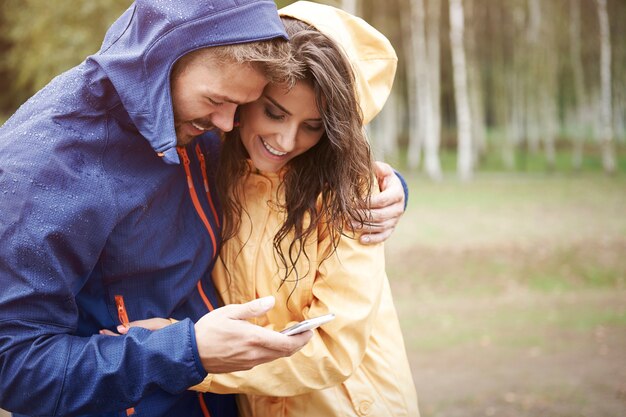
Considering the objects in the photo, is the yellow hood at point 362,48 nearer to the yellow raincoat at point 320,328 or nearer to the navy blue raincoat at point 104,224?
the navy blue raincoat at point 104,224

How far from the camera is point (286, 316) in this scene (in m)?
2.46

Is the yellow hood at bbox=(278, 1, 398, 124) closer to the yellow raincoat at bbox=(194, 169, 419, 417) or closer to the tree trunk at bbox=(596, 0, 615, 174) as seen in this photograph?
the yellow raincoat at bbox=(194, 169, 419, 417)

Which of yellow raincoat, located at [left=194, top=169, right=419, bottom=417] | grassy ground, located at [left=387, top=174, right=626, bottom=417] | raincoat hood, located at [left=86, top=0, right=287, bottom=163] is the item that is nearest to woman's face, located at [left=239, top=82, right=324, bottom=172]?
yellow raincoat, located at [left=194, top=169, right=419, bottom=417]

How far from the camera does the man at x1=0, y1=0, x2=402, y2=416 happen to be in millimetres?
1818

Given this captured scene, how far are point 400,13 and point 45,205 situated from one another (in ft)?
84.5

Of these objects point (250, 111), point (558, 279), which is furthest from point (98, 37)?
point (250, 111)

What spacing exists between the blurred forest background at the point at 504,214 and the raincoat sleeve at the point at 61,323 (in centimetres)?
183

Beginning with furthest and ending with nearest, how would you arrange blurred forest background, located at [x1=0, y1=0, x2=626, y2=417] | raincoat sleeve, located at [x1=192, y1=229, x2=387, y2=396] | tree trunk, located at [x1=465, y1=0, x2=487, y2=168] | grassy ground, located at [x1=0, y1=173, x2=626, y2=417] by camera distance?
1. tree trunk, located at [x1=465, y1=0, x2=487, y2=168]
2. blurred forest background, located at [x1=0, y1=0, x2=626, y2=417]
3. grassy ground, located at [x1=0, y1=173, x2=626, y2=417]
4. raincoat sleeve, located at [x1=192, y1=229, x2=387, y2=396]

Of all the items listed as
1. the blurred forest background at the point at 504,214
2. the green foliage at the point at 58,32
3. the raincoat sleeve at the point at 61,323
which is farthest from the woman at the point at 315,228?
the green foliage at the point at 58,32

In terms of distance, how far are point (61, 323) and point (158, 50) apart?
82 centimetres

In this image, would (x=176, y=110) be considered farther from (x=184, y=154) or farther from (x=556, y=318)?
(x=556, y=318)

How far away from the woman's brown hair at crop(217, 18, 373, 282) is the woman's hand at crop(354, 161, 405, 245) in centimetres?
7

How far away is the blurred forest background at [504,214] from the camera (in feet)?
20.6

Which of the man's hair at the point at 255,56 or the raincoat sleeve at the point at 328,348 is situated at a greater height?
the man's hair at the point at 255,56
